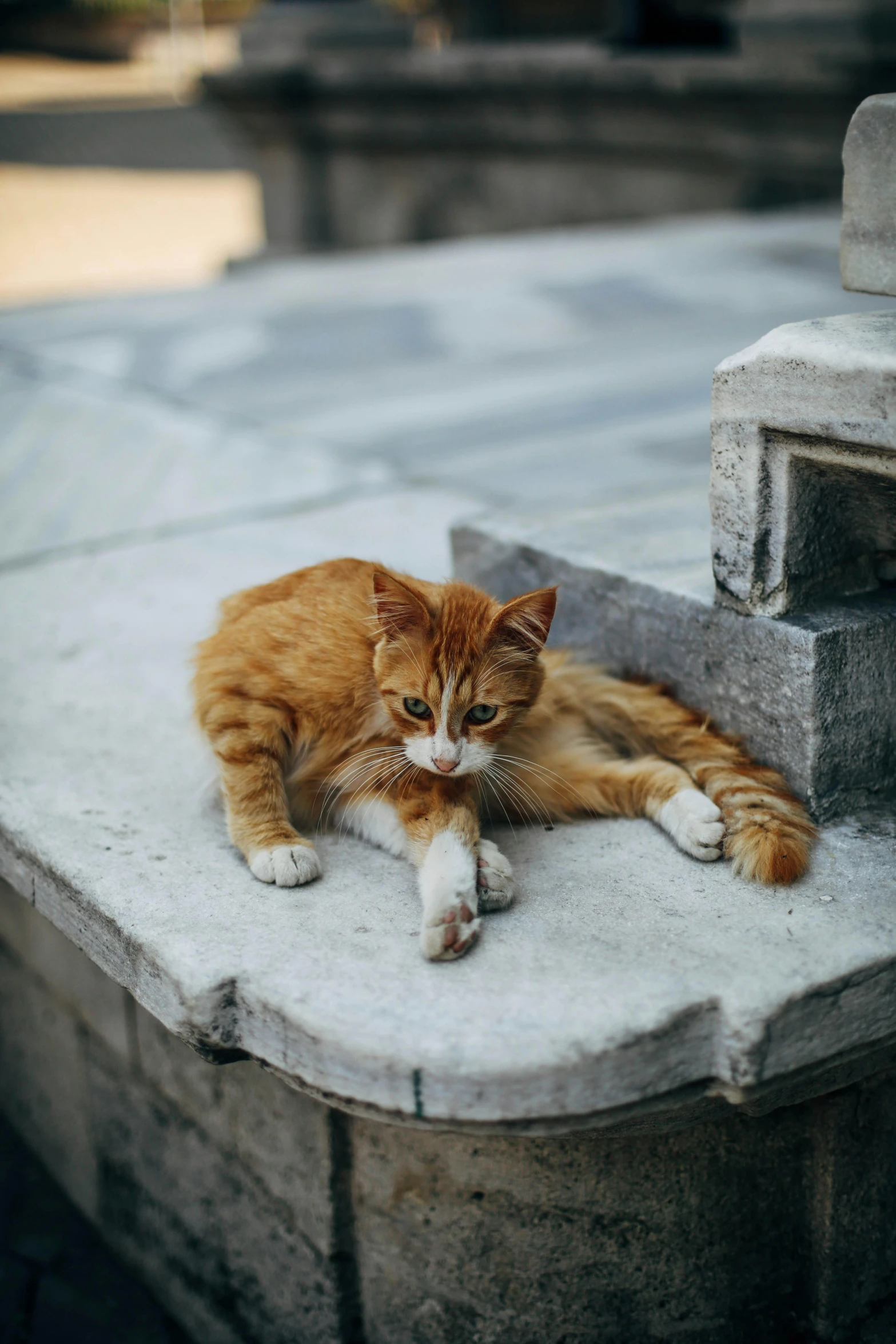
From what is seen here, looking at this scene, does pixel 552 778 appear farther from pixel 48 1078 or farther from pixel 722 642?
pixel 48 1078

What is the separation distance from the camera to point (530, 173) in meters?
9.05

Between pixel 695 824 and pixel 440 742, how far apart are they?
1.41 feet

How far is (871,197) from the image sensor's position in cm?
172

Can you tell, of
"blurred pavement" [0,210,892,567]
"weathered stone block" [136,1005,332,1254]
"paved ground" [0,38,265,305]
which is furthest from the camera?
"paved ground" [0,38,265,305]

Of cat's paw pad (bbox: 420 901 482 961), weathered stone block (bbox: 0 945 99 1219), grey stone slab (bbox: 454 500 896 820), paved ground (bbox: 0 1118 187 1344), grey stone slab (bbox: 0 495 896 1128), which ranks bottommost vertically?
paved ground (bbox: 0 1118 187 1344)

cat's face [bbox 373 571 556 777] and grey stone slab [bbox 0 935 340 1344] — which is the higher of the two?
cat's face [bbox 373 571 556 777]

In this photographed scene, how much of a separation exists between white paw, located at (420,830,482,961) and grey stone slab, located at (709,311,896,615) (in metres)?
0.61

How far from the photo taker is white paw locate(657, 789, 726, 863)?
6.04ft

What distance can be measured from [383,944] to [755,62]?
21.7ft

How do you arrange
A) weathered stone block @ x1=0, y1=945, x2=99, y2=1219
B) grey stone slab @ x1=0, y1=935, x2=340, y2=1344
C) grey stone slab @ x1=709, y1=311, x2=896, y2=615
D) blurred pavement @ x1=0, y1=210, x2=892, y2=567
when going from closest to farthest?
1. grey stone slab @ x1=709, y1=311, x2=896, y2=615
2. grey stone slab @ x1=0, y1=935, x2=340, y2=1344
3. weathered stone block @ x1=0, y1=945, x2=99, y2=1219
4. blurred pavement @ x1=0, y1=210, x2=892, y2=567

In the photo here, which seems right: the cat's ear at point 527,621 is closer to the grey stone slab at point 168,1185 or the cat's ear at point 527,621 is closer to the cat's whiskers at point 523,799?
the cat's whiskers at point 523,799

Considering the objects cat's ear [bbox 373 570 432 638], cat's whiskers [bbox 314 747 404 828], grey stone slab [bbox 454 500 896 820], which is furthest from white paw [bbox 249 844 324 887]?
grey stone slab [bbox 454 500 896 820]

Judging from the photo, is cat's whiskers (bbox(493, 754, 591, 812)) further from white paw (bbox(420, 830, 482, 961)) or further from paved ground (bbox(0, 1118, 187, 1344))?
paved ground (bbox(0, 1118, 187, 1344))

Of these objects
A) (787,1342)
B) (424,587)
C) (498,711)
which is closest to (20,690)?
(424,587)
